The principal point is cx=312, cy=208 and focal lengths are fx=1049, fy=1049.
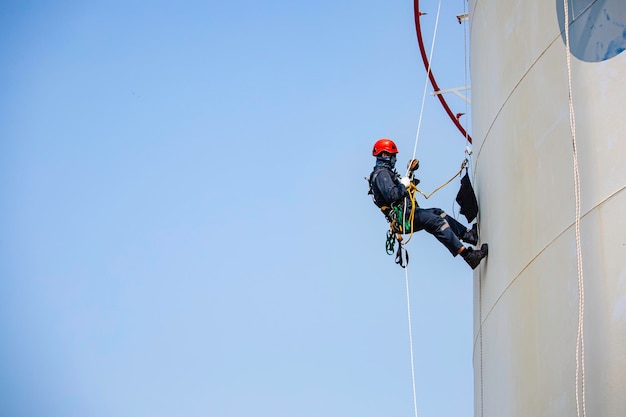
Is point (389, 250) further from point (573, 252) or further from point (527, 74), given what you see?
point (573, 252)

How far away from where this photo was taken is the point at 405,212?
11672 millimetres

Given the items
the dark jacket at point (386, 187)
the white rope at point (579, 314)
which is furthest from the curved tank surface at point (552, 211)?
the dark jacket at point (386, 187)

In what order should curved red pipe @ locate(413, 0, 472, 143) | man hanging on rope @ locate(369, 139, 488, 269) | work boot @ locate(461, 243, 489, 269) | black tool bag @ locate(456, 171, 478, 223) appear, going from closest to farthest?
work boot @ locate(461, 243, 489, 269), man hanging on rope @ locate(369, 139, 488, 269), black tool bag @ locate(456, 171, 478, 223), curved red pipe @ locate(413, 0, 472, 143)

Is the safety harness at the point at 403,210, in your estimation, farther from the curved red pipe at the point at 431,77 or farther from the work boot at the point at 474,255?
the curved red pipe at the point at 431,77

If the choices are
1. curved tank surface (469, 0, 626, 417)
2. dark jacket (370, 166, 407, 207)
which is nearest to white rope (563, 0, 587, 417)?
curved tank surface (469, 0, 626, 417)

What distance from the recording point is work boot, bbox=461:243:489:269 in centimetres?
1082

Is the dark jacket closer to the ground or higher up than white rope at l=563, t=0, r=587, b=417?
higher up

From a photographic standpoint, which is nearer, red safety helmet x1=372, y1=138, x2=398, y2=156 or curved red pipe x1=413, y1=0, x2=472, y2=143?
red safety helmet x1=372, y1=138, x2=398, y2=156

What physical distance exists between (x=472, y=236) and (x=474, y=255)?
18.2 inches

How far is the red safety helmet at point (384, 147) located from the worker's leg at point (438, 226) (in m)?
0.86

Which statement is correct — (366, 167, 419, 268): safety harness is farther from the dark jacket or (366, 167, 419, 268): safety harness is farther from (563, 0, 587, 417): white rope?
(563, 0, 587, 417): white rope

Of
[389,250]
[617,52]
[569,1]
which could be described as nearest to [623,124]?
[617,52]

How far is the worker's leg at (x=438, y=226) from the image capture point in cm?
1112

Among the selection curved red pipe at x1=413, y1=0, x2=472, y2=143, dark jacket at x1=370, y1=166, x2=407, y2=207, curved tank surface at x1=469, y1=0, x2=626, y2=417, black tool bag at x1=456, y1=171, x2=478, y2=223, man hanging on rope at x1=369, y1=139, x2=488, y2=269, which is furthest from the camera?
curved red pipe at x1=413, y1=0, x2=472, y2=143
